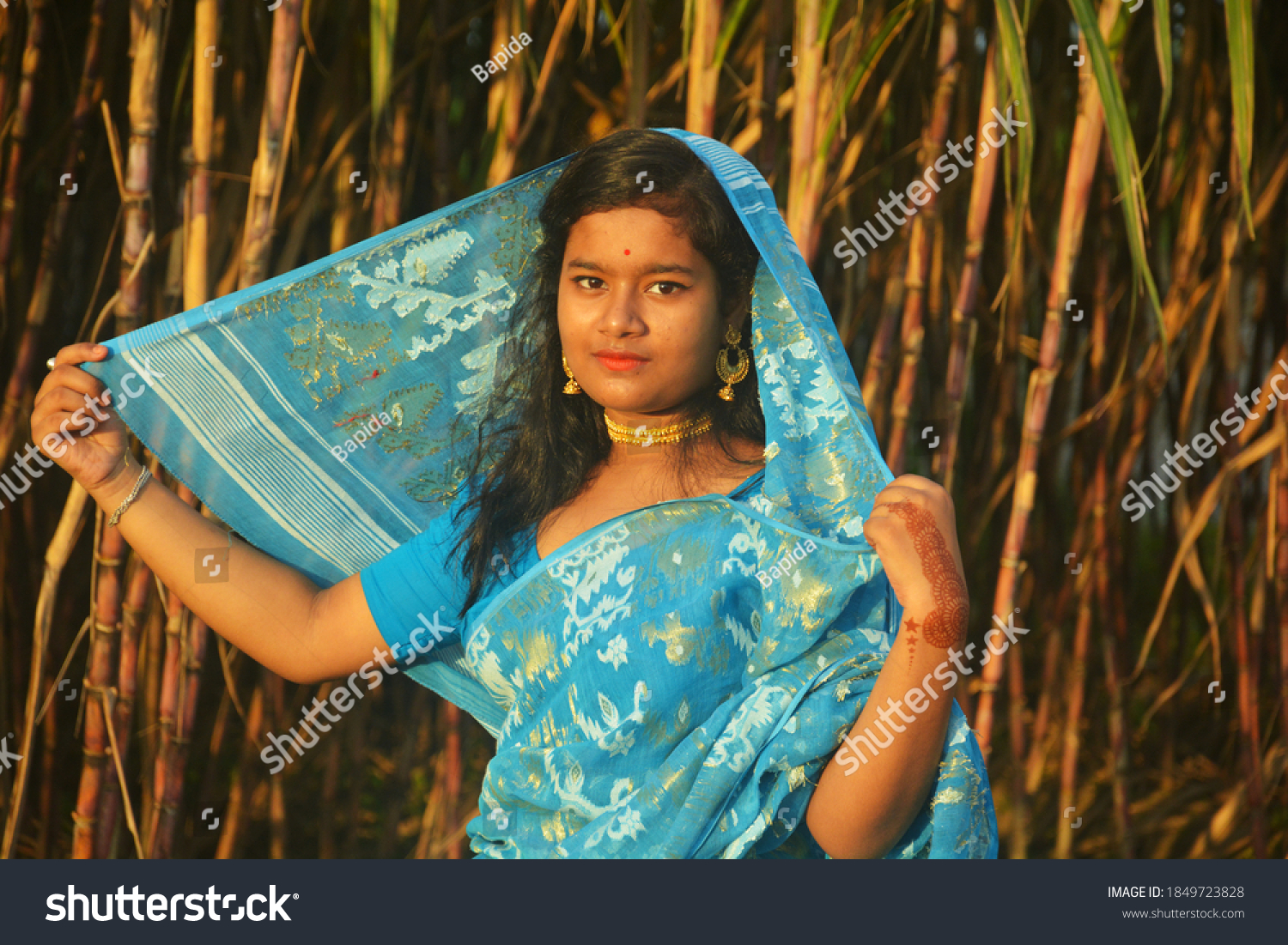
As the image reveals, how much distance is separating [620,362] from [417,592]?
35 centimetres

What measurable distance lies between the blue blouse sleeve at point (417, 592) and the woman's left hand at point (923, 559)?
46cm

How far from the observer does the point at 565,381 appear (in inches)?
40.9

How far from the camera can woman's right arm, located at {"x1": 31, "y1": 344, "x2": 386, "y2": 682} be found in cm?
101

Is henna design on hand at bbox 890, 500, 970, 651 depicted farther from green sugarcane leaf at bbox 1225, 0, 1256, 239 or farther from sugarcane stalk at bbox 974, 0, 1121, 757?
green sugarcane leaf at bbox 1225, 0, 1256, 239

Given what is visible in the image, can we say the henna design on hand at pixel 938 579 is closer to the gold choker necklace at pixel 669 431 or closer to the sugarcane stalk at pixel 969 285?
the gold choker necklace at pixel 669 431

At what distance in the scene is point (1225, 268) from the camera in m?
1.29

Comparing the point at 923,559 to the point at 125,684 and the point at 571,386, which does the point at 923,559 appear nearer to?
the point at 571,386

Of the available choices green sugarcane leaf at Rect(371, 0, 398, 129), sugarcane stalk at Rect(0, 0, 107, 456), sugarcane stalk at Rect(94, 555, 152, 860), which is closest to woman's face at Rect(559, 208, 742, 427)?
green sugarcane leaf at Rect(371, 0, 398, 129)

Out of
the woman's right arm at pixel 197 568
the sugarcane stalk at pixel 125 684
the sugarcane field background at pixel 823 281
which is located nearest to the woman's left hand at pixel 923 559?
the sugarcane field background at pixel 823 281

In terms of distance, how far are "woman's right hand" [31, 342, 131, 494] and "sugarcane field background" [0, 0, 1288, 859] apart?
0.57 feet

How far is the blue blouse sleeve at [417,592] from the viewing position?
101 cm

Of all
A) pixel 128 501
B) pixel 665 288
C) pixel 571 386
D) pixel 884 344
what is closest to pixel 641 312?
pixel 665 288

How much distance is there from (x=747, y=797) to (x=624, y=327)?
0.47m

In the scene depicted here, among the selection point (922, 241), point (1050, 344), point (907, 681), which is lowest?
point (907, 681)
